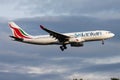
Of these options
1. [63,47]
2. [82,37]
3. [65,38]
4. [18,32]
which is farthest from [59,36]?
[18,32]

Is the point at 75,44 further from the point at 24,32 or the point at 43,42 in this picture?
the point at 24,32

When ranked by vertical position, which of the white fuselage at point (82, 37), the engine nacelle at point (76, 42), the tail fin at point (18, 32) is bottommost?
the engine nacelle at point (76, 42)

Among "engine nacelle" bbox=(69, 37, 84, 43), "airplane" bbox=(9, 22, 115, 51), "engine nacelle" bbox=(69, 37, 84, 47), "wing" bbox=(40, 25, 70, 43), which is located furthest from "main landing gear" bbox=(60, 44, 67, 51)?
"engine nacelle" bbox=(69, 37, 84, 43)

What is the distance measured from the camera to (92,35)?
138250mm

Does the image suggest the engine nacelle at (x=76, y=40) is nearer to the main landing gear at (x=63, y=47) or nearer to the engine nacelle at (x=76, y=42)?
the engine nacelle at (x=76, y=42)

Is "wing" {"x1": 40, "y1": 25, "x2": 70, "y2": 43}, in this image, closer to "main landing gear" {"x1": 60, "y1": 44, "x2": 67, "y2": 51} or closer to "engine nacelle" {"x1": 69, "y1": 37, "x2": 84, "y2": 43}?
"engine nacelle" {"x1": 69, "y1": 37, "x2": 84, "y2": 43}

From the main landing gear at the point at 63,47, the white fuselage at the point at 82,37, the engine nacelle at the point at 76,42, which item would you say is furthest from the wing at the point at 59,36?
the main landing gear at the point at 63,47

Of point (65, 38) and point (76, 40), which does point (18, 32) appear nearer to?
point (65, 38)

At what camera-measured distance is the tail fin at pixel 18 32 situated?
150m

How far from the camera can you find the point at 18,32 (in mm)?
154500

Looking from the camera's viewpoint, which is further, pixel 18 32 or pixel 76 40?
pixel 18 32

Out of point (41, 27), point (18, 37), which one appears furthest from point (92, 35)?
point (18, 37)

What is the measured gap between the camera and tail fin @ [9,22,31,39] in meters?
150

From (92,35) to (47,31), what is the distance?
11.0 m
